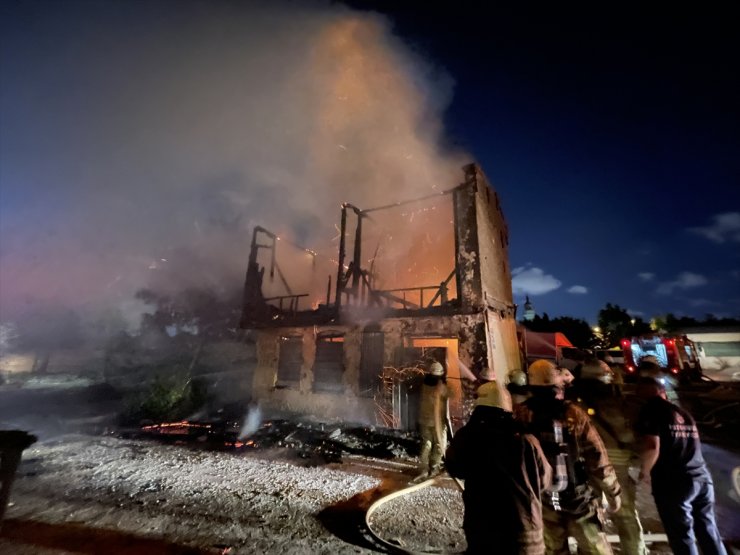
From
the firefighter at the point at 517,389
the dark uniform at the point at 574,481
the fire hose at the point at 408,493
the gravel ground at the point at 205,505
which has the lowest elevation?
the gravel ground at the point at 205,505

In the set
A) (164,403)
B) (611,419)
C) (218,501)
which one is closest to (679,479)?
(611,419)

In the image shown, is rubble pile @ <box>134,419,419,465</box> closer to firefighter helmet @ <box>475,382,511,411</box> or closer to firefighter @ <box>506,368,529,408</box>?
firefighter @ <box>506,368,529,408</box>

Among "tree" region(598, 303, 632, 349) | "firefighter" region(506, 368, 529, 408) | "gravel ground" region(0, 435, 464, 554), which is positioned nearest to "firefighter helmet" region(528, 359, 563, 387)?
"firefighter" region(506, 368, 529, 408)

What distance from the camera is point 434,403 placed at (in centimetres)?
640

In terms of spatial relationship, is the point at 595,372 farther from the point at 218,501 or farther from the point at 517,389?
the point at 218,501

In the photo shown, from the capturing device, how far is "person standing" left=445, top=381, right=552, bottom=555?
81.6 inches

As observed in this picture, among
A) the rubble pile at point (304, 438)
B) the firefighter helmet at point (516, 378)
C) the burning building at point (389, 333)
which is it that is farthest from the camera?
the burning building at point (389, 333)

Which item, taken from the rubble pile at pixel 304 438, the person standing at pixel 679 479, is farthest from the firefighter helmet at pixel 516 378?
the rubble pile at pixel 304 438

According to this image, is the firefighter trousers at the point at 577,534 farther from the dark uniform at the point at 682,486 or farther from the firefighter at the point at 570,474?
the dark uniform at the point at 682,486

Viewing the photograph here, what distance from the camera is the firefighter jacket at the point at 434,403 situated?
20.9ft

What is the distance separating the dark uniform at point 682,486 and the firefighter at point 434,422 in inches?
136

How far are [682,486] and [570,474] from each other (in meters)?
1.53

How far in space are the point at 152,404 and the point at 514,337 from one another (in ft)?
48.2

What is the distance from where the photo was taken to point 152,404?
12.8m
